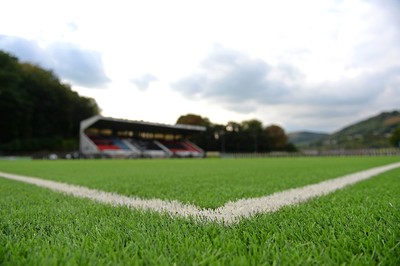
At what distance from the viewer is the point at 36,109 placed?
4878 cm

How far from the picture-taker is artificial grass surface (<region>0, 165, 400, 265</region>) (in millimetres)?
1152

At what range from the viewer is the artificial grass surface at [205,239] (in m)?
1.15

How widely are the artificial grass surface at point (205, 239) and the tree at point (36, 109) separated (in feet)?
140

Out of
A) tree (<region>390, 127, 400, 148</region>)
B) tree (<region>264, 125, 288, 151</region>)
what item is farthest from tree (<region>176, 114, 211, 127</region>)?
tree (<region>390, 127, 400, 148</region>)

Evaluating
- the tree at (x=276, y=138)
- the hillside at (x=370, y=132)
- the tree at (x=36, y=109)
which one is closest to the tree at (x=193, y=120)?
the tree at (x=276, y=138)

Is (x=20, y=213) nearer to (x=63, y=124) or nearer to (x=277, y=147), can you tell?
(x=63, y=124)

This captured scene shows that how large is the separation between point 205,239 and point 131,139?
4421 centimetres

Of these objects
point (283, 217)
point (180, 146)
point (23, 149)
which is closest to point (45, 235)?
point (283, 217)

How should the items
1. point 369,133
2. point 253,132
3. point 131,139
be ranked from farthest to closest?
point 369,133, point 253,132, point 131,139

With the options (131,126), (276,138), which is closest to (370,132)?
(276,138)

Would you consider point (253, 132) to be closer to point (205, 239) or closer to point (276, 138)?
point (276, 138)

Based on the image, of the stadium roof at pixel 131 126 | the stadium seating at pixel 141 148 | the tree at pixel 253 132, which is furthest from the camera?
the tree at pixel 253 132

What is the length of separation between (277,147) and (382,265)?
7206cm

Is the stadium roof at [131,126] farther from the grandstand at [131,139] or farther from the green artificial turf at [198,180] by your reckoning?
the green artificial turf at [198,180]
